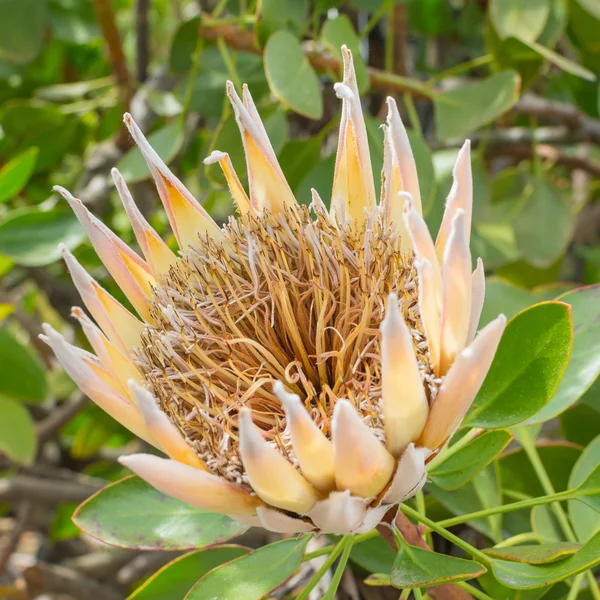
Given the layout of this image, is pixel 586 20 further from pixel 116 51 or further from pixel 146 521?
pixel 146 521

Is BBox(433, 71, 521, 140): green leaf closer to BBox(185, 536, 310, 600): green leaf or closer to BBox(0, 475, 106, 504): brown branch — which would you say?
BBox(185, 536, 310, 600): green leaf

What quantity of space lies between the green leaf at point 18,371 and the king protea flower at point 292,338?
67cm

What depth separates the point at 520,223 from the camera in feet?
4.34

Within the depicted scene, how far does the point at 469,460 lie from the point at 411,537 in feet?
0.29

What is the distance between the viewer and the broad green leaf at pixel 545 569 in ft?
1.83

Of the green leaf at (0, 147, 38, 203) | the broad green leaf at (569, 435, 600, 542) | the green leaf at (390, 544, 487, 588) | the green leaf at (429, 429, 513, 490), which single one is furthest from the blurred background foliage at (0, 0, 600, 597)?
the green leaf at (390, 544, 487, 588)

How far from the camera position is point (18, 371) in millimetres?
1322

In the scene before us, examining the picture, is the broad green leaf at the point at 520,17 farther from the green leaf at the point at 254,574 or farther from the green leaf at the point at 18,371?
the green leaf at the point at 18,371

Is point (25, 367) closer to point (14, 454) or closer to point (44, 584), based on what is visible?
point (14, 454)

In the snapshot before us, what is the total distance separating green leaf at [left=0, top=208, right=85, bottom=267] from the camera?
1025 millimetres

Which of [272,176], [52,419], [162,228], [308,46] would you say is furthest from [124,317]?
[52,419]

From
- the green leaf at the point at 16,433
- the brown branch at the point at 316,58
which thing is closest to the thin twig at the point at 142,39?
the brown branch at the point at 316,58

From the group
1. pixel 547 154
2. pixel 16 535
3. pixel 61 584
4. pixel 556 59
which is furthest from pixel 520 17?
pixel 16 535

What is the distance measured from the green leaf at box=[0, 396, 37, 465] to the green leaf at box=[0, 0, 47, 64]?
71 cm
